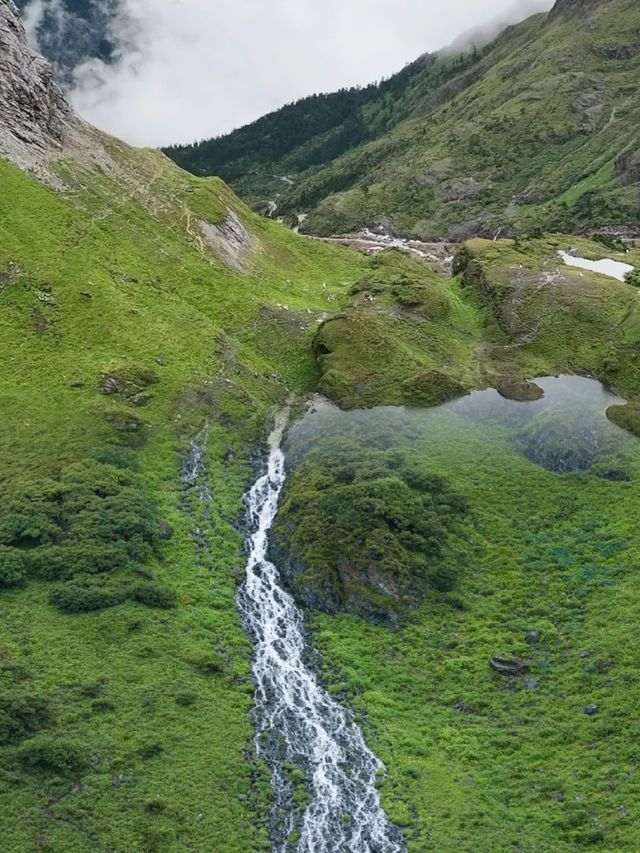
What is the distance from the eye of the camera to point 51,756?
3725cm

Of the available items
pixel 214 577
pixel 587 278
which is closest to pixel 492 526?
pixel 214 577

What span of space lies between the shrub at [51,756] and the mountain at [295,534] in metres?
0.14

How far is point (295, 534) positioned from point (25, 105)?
2940 inches

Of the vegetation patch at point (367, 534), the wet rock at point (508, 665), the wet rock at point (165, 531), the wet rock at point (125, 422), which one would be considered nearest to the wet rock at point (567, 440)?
the vegetation patch at point (367, 534)

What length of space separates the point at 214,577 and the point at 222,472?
1316 centimetres

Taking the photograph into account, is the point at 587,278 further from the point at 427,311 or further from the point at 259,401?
the point at 259,401

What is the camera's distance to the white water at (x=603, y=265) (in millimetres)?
104875

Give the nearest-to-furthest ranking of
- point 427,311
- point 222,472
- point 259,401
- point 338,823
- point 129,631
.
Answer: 1. point 338,823
2. point 129,631
3. point 222,472
4. point 259,401
5. point 427,311

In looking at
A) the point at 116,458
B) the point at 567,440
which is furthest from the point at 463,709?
the point at 116,458

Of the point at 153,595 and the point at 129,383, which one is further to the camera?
the point at 129,383

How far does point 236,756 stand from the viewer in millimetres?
40625

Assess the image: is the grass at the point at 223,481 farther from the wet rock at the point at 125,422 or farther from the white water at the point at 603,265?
the white water at the point at 603,265

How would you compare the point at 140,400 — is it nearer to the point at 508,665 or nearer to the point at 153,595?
the point at 153,595

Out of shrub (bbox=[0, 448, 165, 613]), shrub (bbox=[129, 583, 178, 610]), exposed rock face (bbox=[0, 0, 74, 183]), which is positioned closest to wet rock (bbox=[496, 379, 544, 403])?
shrub (bbox=[0, 448, 165, 613])
